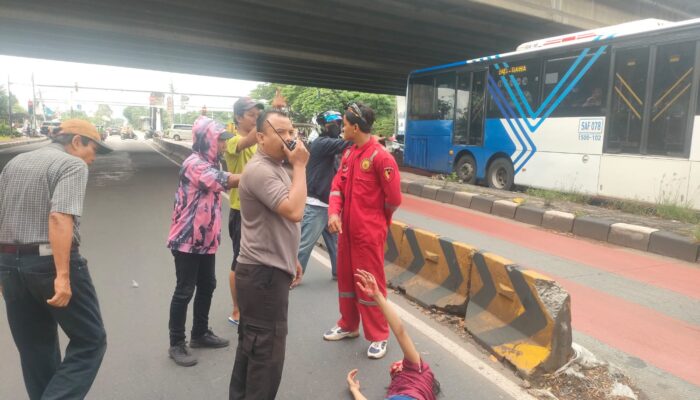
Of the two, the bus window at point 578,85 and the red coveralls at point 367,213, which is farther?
the bus window at point 578,85

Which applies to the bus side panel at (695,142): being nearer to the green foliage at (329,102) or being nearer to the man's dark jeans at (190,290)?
the man's dark jeans at (190,290)

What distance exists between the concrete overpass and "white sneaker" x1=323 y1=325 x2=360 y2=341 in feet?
36.7

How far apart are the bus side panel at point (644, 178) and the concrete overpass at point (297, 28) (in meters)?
6.24

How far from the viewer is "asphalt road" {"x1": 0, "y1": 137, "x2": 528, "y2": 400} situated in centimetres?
298

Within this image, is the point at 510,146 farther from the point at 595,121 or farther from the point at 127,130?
the point at 127,130

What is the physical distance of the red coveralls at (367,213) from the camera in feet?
10.8

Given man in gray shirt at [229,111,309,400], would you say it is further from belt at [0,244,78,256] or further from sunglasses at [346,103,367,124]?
sunglasses at [346,103,367,124]

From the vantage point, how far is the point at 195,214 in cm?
318

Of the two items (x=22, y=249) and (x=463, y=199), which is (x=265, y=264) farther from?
(x=463, y=199)

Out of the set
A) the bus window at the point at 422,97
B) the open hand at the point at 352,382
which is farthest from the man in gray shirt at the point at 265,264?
the bus window at the point at 422,97

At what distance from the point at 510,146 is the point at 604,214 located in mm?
3500

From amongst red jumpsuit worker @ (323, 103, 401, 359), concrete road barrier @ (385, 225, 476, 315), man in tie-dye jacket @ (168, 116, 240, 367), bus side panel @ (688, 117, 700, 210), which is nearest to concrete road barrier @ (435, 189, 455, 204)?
bus side panel @ (688, 117, 700, 210)

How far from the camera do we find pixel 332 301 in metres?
4.54

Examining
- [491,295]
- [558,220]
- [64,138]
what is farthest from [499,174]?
[64,138]
